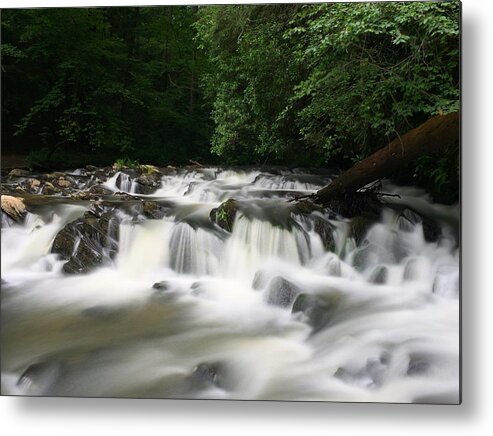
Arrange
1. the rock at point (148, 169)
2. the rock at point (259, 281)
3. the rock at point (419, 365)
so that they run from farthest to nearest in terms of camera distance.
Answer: the rock at point (148, 169) → the rock at point (259, 281) → the rock at point (419, 365)

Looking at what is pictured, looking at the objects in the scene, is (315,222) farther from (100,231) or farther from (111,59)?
(111,59)

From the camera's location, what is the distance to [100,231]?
11.0ft

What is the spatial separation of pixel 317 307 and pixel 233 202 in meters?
0.67

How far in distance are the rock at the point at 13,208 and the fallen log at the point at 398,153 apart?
1.54 metres

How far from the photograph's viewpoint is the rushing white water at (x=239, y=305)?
3.15 meters

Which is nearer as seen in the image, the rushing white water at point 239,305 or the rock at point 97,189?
the rushing white water at point 239,305

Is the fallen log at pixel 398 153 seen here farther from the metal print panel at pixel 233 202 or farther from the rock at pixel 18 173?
the rock at pixel 18 173

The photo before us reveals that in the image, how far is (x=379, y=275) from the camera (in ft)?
10.4

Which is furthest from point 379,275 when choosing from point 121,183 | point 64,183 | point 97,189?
point 64,183

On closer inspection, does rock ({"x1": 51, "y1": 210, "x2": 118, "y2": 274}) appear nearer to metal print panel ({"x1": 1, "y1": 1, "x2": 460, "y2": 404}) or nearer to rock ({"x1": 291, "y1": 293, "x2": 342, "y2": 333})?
metal print panel ({"x1": 1, "y1": 1, "x2": 460, "y2": 404})

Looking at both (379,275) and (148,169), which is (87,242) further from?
(379,275)

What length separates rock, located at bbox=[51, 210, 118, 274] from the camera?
10.9 ft

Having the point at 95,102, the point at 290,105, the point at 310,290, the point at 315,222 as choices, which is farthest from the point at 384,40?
the point at 95,102

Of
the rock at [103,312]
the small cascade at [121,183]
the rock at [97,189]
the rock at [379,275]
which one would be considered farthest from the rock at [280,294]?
the rock at [97,189]
